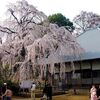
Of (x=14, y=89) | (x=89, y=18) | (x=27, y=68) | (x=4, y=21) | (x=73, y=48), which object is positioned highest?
(x=89, y=18)

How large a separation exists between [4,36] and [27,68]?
4.79 m

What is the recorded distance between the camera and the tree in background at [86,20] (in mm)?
69125

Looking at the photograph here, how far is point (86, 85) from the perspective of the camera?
3703 centimetres

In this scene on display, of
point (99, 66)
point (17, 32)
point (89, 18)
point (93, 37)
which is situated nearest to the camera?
point (17, 32)

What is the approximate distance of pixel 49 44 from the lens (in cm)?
3178

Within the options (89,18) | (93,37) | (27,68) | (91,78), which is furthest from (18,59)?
(89,18)

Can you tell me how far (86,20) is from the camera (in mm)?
71375

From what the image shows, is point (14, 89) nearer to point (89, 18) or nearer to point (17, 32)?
point (17, 32)

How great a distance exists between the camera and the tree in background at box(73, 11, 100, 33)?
69125 millimetres

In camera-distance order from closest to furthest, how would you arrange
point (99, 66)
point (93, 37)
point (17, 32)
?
Result: point (17, 32), point (99, 66), point (93, 37)

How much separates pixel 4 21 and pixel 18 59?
181 inches

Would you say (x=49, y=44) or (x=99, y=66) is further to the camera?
(x=99, y=66)

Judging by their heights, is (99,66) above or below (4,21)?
below

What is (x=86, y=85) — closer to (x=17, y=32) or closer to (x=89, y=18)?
(x=17, y=32)
